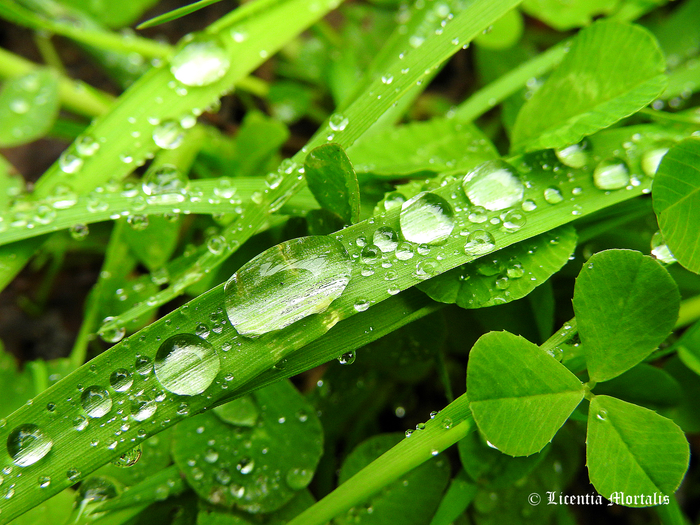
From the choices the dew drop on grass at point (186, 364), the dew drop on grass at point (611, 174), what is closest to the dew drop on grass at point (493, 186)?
the dew drop on grass at point (611, 174)

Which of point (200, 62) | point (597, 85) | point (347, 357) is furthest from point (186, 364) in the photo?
point (597, 85)

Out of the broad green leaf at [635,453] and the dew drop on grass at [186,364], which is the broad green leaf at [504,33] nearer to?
the broad green leaf at [635,453]

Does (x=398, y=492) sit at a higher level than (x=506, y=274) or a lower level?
lower

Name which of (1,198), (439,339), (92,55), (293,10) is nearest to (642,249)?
→ (439,339)

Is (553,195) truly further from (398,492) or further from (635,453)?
(398,492)

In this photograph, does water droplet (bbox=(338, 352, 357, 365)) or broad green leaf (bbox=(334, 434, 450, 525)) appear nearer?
water droplet (bbox=(338, 352, 357, 365))

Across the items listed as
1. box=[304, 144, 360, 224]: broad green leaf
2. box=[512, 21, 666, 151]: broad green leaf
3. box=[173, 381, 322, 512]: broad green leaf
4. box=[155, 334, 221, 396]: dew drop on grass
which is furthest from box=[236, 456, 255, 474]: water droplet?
box=[512, 21, 666, 151]: broad green leaf

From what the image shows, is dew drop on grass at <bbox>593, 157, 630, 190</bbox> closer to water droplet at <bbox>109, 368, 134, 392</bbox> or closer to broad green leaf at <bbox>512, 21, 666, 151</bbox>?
broad green leaf at <bbox>512, 21, 666, 151</bbox>
